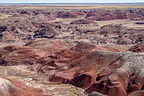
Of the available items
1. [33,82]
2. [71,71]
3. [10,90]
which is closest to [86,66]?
[71,71]

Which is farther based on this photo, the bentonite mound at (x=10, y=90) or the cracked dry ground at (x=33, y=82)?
the cracked dry ground at (x=33, y=82)

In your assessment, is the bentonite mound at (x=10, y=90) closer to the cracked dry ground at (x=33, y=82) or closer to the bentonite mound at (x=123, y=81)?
the cracked dry ground at (x=33, y=82)

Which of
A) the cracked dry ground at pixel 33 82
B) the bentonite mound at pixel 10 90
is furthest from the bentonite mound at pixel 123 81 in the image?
the bentonite mound at pixel 10 90

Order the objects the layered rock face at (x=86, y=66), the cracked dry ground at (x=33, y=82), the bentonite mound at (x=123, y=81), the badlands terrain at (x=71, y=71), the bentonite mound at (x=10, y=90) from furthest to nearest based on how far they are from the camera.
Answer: the cracked dry ground at (x=33, y=82) → the layered rock face at (x=86, y=66) → the badlands terrain at (x=71, y=71) → the bentonite mound at (x=123, y=81) → the bentonite mound at (x=10, y=90)

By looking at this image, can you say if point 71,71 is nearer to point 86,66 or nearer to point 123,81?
point 86,66

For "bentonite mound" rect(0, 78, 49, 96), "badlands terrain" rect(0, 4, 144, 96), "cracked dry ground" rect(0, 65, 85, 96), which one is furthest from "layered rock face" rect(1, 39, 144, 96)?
"bentonite mound" rect(0, 78, 49, 96)

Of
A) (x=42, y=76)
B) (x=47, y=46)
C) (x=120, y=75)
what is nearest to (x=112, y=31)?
(x=47, y=46)

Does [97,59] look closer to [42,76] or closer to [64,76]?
[64,76]

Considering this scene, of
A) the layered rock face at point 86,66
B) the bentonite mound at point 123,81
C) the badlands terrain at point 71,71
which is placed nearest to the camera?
the bentonite mound at point 123,81
